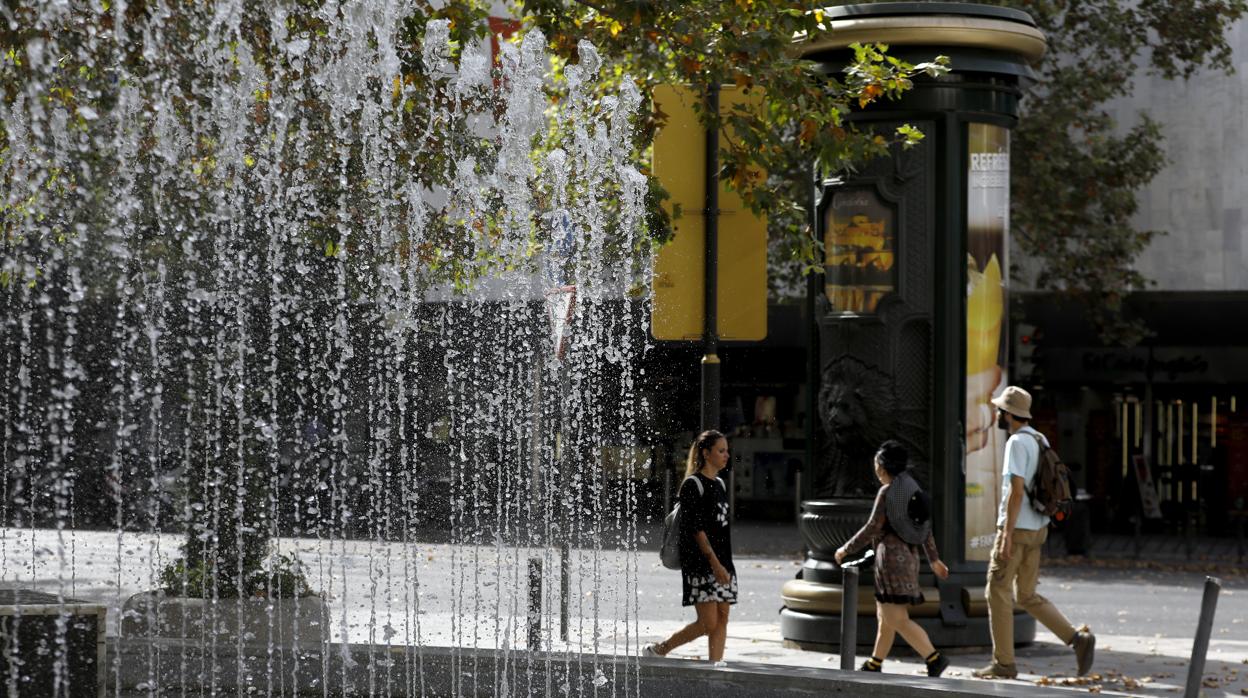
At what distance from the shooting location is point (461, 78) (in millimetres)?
11961

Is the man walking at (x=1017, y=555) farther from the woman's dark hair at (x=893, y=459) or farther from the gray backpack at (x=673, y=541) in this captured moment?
the gray backpack at (x=673, y=541)

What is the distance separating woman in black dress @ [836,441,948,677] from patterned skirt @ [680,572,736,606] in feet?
2.40

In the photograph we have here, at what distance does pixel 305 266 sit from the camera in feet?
41.4

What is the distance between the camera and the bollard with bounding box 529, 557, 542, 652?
31.3 feet

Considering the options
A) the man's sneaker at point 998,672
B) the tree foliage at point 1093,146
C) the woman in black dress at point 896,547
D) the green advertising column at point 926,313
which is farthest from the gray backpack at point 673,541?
the tree foliage at point 1093,146

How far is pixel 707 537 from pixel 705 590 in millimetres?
293

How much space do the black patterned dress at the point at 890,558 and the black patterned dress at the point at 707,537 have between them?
824 millimetres

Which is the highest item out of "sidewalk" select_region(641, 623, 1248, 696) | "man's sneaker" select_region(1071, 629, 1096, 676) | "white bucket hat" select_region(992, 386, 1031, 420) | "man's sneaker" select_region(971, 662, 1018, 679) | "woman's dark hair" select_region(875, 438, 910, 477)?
"white bucket hat" select_region(992, 386, 1031, 420)

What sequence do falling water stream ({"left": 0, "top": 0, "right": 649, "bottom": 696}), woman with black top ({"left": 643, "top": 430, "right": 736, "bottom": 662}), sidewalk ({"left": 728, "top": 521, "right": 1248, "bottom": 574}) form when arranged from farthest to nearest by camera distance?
sidewalk ({"left": 728, "top": 521, "right": 1248, "bottom": 574})
falling water stream ({"left": 0, "top": 0, "right": 649, "bottom": 696})
woman with black top ({"left": 643, "top": 430, "right": 736, "bottom": 662})

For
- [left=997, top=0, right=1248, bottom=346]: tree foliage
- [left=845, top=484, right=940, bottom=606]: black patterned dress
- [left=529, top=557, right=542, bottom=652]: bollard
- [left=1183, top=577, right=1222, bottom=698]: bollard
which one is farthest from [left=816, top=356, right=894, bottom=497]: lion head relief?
[left=997, top=0, right=1248, bottom=346]: tree foliage

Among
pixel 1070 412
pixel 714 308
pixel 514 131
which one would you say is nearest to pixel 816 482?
pixel 714 308

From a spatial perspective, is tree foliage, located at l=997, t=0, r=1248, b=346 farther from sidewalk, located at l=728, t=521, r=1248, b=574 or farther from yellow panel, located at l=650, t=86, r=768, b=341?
yellow panel, located at l=650, t=86, r=768, b=341

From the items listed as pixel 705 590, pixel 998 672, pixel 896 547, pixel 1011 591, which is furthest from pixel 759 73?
pixel 998 672

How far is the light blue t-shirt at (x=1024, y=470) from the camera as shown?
395 inches
